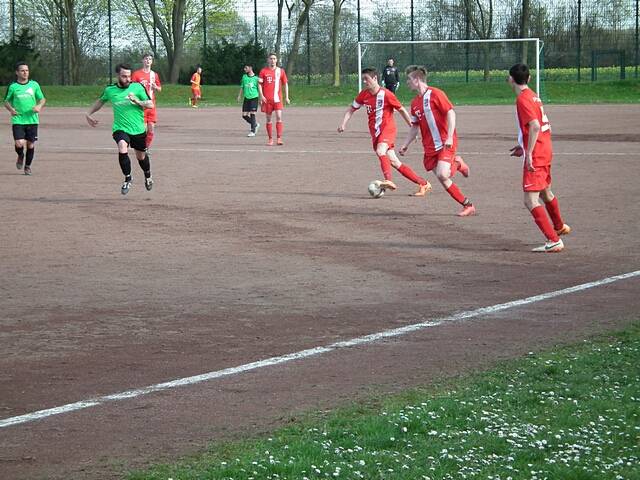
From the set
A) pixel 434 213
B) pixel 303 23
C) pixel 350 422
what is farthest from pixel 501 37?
pixel 350 422

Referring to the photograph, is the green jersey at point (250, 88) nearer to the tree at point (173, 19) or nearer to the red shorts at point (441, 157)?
the red shorts at point (441, 157)

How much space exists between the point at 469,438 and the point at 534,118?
21.0 feet

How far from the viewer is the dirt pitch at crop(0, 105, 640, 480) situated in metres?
6.26

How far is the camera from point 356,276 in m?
10.4

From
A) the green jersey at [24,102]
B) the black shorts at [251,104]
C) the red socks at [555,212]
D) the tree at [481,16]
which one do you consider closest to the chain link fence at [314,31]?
the tree at [481,16]

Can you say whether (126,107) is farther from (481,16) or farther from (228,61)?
(481,16)

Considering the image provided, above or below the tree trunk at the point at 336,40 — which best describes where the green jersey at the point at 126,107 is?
below

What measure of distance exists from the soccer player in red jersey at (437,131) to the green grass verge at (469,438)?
7.65 m

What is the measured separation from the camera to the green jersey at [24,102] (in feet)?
68.8

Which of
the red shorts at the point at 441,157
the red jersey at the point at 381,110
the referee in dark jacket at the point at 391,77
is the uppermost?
the referee in dark jacket at the point at 391,77

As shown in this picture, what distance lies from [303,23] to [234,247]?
5675 cm

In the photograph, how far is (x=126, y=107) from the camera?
17.0 meters

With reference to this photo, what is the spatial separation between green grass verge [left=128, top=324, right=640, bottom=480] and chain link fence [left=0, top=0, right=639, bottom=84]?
49927 mm

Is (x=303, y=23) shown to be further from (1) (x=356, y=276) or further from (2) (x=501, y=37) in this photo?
(1) (x=356, y=276)
